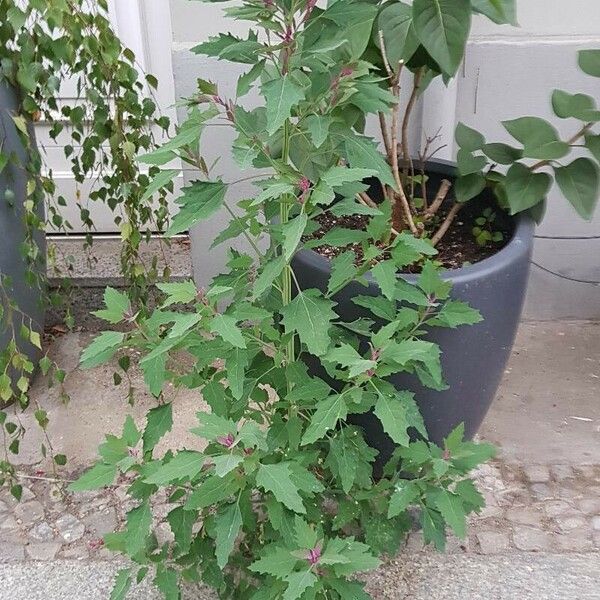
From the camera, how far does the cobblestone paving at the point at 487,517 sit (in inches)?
79.4

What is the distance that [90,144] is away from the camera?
2.11m

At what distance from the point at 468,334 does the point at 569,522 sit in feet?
2.05

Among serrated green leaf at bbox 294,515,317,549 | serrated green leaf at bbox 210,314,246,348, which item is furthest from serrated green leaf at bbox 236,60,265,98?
serrated green leaf at bbox 294,515,317,549

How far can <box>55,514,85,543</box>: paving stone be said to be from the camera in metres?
2.07

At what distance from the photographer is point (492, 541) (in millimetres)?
2018

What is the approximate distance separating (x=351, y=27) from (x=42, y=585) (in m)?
1.45

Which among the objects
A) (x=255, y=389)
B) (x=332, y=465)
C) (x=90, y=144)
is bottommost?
(x=332, y=465)

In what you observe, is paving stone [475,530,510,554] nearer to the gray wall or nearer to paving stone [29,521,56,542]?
paving stone [29,521,56,542]

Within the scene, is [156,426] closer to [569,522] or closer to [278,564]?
[278,564]

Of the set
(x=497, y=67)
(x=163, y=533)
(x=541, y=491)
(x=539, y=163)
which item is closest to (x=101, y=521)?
(x=163, y=533)

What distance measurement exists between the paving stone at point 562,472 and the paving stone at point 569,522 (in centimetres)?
14

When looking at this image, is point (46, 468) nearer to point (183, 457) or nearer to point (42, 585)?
point (42, 585)

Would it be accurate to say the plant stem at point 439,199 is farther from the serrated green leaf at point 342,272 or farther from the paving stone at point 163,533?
the paving stone at point 163,533

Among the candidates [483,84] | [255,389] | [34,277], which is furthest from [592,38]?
[34,277]
